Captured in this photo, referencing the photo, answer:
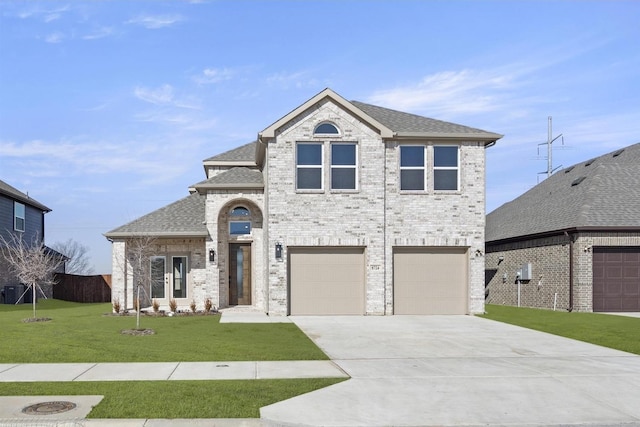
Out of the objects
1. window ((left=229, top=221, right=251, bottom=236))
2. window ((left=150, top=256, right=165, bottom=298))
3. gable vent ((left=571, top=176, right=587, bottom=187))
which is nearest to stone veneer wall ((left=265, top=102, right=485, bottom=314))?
window ((left=229, top=221, right=251, bottom=236))

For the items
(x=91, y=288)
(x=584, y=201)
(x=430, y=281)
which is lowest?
(x=91, y=288)

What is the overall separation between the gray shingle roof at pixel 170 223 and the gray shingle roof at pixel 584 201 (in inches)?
609

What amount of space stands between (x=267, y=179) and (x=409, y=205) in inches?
217

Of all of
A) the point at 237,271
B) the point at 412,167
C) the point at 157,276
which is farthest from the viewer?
the point at 157,276

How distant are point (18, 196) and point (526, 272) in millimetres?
29346

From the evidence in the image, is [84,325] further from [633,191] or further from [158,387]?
[633,191]

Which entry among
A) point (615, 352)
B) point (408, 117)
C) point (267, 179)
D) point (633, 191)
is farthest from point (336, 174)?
point (633, 191)

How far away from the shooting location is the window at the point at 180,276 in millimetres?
25906

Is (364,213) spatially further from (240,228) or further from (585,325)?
(585,325)

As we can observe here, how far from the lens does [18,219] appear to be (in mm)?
36781

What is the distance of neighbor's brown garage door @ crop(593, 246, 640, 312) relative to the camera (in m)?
24.4

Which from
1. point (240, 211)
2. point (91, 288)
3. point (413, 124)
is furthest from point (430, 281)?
point (91, 288)

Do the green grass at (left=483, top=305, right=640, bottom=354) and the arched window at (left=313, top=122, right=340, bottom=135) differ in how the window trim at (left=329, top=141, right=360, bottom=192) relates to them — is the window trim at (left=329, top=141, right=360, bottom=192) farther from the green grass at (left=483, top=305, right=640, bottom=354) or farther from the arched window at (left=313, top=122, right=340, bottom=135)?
the green grass at (left=483, top=305, right=640, bottom=354)

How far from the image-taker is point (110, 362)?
11.4 meters
